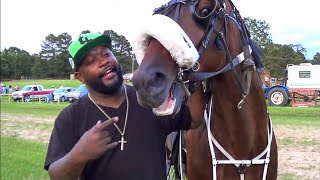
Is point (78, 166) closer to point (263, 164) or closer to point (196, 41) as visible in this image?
point (196, 41)

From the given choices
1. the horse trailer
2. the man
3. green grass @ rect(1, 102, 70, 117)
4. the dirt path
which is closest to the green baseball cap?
the man

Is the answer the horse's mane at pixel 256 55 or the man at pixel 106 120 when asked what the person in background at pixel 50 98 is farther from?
the man at pixel 106 120

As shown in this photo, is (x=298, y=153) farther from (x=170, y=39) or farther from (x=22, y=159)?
(x=170, y=39)

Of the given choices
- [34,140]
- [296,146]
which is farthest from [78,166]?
[34,140]

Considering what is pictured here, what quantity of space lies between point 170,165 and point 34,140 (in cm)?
805

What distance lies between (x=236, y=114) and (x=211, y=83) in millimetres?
294

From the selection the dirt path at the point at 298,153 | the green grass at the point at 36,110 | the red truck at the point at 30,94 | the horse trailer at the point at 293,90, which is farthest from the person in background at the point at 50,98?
the dirt path at the point at 298,153

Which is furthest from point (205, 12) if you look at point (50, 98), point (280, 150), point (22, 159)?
point (50, 98)

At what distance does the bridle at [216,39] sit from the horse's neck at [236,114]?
0.07 m

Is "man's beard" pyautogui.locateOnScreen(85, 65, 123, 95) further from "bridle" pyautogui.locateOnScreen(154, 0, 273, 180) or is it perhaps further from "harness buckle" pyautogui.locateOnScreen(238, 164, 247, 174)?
"harness buckle" pyautogui.locateOnScreen(238, 164, 247, 174)

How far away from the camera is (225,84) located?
10.4 ft

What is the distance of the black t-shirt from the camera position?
2768 millimetres

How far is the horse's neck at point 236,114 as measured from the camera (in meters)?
3.19

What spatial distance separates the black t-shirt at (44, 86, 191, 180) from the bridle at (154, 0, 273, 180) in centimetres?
39
